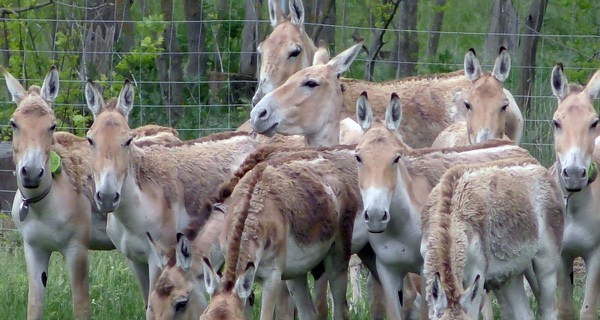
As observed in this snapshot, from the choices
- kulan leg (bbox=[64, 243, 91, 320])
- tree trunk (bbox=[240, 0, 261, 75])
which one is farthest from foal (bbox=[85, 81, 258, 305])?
tree trunk (bbox=[240, 0, 261, 75])

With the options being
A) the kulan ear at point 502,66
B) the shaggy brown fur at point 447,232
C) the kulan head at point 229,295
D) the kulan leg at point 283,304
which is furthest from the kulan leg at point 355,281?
the kulan head at point 229,295

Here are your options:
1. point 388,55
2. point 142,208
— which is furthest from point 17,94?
point 388,55

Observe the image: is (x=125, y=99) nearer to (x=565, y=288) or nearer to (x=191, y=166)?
(x=191, y=166)

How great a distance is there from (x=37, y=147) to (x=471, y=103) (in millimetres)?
3997

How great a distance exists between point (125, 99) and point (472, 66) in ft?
11.3

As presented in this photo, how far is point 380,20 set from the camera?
17.4 m

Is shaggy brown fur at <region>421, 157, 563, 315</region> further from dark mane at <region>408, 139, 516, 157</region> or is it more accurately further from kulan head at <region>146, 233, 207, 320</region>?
kulan head at <region>146, 233, 207, 320</region>

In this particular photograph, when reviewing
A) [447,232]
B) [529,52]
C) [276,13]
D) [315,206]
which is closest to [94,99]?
[315,206]

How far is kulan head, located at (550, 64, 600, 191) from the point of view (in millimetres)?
9766

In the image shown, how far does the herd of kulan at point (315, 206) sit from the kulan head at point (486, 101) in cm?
2

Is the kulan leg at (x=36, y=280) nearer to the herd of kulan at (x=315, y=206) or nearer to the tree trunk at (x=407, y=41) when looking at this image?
the herd of kulan at (x=315, y=206)

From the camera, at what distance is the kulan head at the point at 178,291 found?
9.04 m

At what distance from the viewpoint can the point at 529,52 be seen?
51.2 ft

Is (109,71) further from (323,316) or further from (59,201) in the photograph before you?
(323,316)
